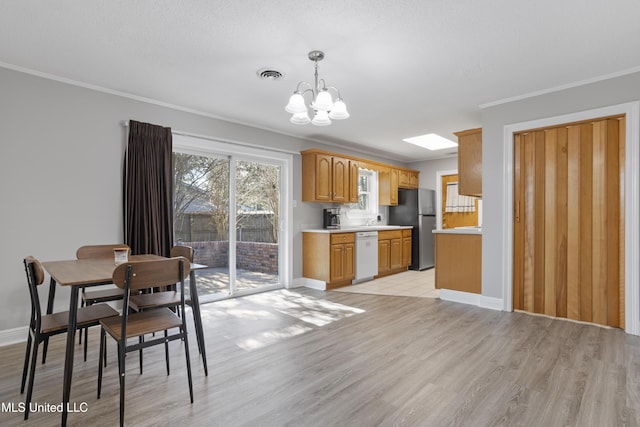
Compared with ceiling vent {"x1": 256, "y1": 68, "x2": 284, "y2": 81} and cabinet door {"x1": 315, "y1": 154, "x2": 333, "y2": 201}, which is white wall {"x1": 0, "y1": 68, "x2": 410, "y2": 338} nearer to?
ceiling vent {"x1": 256, "y1": 68, "x2": 284, "y2": 81}

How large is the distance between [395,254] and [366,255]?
0.92 metres

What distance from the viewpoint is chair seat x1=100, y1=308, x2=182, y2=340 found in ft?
6.41

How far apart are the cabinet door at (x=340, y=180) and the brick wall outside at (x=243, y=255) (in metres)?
1.35

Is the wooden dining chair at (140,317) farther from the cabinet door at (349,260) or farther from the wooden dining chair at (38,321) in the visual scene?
the cabinet door at (349,260)

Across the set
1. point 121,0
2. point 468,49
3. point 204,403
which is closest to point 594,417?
point 204,403

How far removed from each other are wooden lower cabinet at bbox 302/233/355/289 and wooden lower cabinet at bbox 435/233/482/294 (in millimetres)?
1398

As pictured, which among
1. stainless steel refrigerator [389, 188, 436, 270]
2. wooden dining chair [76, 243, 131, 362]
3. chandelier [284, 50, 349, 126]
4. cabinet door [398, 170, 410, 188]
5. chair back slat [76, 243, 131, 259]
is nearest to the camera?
chandelier [284, 50, 349, 126]

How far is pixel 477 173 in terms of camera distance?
444cm

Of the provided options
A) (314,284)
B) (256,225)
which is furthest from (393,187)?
(256,225)

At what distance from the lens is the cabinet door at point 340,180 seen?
5.73 metres

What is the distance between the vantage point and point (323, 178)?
5.53m

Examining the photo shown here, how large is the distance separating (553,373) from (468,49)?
2476mm

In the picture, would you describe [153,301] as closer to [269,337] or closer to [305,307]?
[269,337]

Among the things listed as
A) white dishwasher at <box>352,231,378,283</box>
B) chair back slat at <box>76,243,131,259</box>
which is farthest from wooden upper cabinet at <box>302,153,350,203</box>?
chair back slat at <box>76,243,131,259</box>
